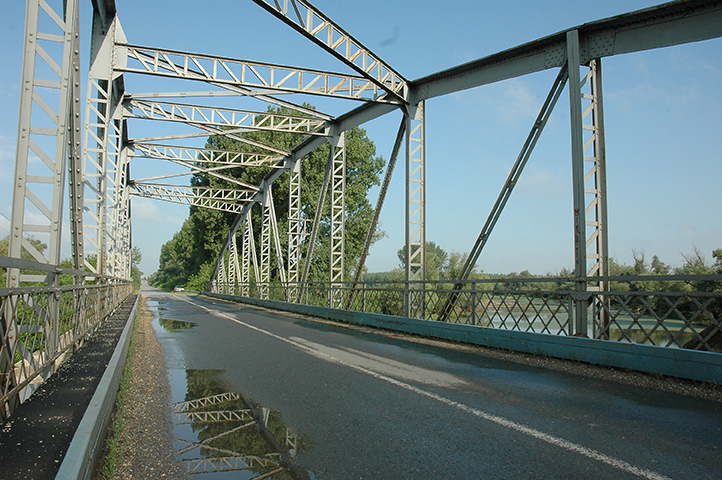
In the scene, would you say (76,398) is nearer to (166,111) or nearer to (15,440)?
(15,440)

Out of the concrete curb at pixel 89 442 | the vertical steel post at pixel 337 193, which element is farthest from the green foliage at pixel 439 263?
the concrete curb at pixel 89 442

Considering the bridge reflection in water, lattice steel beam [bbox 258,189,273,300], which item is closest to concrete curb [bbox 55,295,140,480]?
the bridge reflection in water

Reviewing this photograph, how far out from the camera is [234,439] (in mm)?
4438

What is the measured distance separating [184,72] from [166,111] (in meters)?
4.73

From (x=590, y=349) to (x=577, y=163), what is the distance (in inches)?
151

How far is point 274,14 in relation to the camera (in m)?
11.6

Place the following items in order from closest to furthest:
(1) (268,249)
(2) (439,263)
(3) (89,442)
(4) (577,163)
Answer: (3) (89,442), (4) (577,163), (1) (268,249), (2) (439,263)

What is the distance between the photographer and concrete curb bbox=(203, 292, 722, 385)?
22.6 ft

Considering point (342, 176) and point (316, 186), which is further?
point (316, 186)

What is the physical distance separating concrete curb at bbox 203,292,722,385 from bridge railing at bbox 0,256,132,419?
7589mm

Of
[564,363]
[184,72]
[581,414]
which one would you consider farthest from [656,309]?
[184,72]

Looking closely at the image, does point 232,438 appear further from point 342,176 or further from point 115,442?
point 342,176

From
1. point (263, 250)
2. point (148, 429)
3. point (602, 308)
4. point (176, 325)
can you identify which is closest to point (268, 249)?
point (263, 250)

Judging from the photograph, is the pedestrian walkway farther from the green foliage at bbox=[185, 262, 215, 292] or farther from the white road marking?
A: the green foliage at bbox=[185, 262, 215, 292]
